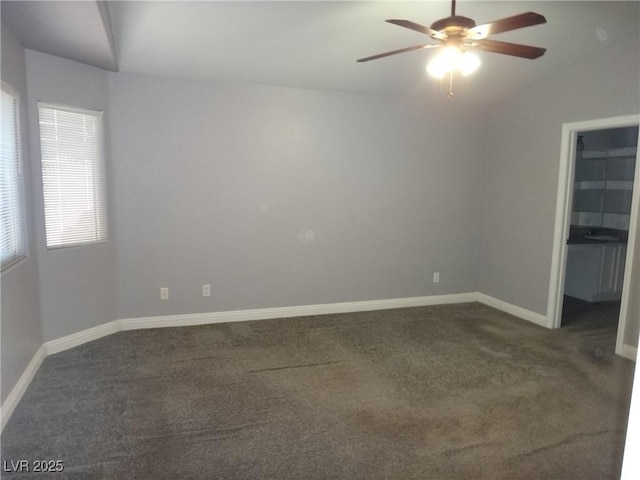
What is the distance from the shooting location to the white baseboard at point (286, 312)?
4160 mm

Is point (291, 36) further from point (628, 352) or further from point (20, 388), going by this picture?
point (628, 352)

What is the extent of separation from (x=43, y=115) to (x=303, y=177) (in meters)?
2.35

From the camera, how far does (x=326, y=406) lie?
9.10ft

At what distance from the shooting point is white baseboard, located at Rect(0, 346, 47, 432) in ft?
8.23

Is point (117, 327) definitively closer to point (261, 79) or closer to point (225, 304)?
point (225, 304)

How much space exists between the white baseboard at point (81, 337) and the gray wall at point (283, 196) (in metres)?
0.17

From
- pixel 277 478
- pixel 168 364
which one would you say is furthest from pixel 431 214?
pixel 277 478

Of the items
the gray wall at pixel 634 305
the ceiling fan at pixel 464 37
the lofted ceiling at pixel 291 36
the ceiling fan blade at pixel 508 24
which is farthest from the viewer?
the gray wall at pixel 634 305

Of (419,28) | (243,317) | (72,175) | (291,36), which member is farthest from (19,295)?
(419,28)

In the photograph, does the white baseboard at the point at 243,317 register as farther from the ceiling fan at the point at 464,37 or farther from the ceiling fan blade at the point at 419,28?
the ceiling fan blade at the point at 419,28

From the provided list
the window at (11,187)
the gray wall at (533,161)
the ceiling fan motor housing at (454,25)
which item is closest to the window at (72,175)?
the window at (11,187)

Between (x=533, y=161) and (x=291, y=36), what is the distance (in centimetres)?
287

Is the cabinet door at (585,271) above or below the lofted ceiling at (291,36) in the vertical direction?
below

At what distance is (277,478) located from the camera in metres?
2.10
